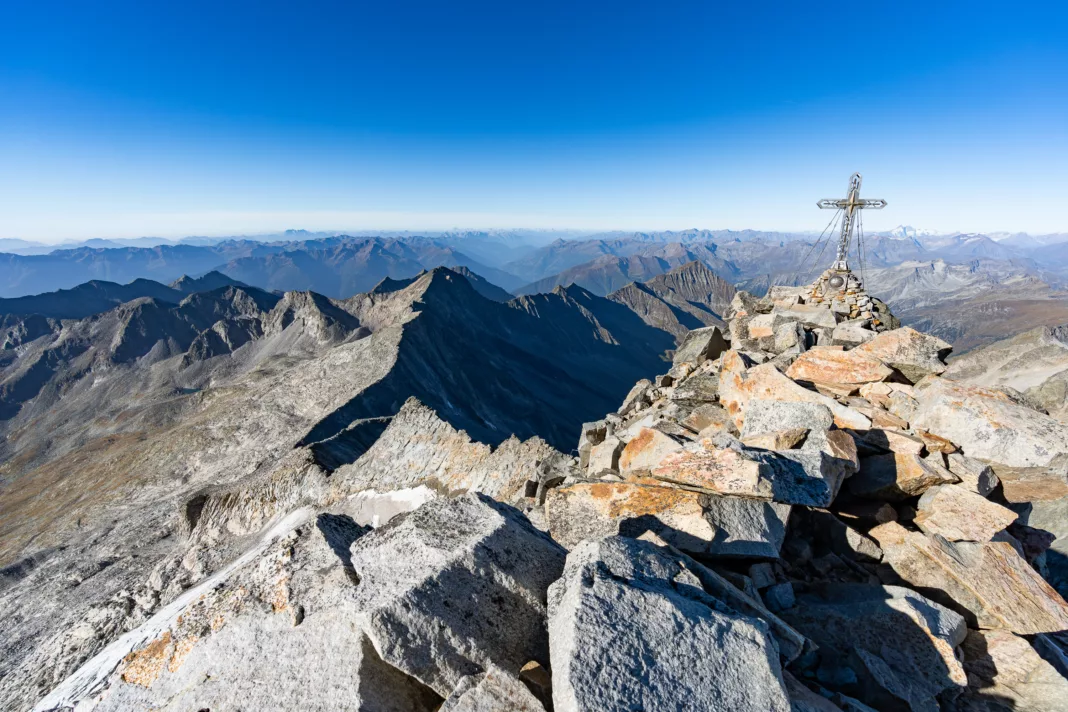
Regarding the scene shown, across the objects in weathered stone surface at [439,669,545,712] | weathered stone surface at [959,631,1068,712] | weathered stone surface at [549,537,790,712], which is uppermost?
weathered stone surface at [549,537,790,712]

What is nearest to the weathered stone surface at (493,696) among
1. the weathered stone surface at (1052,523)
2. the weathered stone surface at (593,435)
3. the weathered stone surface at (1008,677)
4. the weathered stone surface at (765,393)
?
the weathered stone surface at (1008,677)

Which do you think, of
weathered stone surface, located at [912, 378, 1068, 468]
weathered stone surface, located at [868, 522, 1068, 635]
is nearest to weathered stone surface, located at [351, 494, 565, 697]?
weathered stone surface, located at [868, 522, 1068, 635]

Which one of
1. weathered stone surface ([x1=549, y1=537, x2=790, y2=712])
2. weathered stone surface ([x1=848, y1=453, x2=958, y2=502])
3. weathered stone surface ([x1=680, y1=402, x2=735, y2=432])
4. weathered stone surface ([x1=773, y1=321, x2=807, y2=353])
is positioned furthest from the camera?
weathered stone surface ([x1=773, y1=321, x2=807, y2=353])

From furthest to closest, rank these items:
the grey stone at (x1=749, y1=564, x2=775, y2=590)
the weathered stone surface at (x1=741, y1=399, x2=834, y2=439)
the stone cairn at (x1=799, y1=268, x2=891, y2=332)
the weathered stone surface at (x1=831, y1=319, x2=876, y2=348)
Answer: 1. the stone cairn at (x1=799, y1=268, x2=891, y2=332)
2. the weathered stone surface at (x1=831, y1=319, x2=876, y2=348)
3. the weathered stone surface at (x1=741, y1=399, x2=834, y2=439)
4. the grey stone at (x1=749, y1=564, x2=775, y2=590)

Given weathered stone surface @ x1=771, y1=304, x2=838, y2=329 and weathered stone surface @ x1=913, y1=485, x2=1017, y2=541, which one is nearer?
weathered stone surface @ x1=913, y1=485, x2=1017, y2=541

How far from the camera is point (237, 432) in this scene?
5331cm

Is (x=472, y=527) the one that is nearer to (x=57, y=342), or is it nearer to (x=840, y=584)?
(x=840, y=584)

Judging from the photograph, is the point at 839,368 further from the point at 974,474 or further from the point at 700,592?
the point at 700,592

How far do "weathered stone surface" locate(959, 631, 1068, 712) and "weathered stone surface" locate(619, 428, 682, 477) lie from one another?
14.7ft

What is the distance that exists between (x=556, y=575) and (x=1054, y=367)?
18.7 m

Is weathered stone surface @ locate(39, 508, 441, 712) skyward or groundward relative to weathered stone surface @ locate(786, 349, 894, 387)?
groundward

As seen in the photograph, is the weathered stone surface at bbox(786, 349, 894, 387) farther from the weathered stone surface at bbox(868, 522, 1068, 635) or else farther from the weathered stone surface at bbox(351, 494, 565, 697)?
the weathered stone surface at bbox(351, 494, 565, 697)

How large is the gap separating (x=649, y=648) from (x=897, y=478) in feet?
22.1

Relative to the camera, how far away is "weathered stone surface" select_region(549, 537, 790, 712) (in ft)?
12.4
